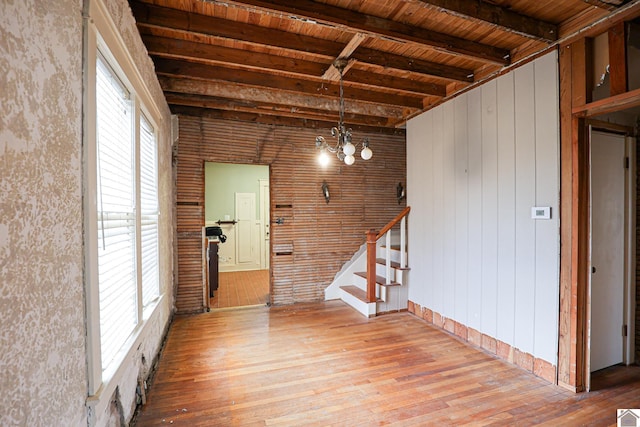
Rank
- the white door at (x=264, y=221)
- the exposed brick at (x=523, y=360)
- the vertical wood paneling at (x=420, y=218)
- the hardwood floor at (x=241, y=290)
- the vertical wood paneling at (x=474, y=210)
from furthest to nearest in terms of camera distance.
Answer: the white door at (x=264, y=221), the hardwood floor at (x=241, y=290), the vertical wood paneling at (x=420, y=218), the vertical wood paneling at (x=474, y=210), the exposed brick at (x=523, y=360)

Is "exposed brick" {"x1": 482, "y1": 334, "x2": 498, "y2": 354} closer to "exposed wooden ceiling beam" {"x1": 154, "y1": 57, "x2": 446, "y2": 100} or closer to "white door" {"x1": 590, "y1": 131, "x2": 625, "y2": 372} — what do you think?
"white door" {"x1": 590, "y1": 131, "x2": 625, "y2": 372}

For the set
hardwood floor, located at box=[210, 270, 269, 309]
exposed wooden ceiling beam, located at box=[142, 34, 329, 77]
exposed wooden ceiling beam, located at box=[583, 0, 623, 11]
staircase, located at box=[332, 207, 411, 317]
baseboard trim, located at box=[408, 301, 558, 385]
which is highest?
A: exposed wooden ceiling beam, located at box=[142, 34, 329, 77]

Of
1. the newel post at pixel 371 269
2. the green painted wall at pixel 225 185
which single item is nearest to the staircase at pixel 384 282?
the newel post at pixel 371 269

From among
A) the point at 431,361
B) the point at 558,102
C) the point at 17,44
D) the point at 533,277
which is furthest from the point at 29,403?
the point at 558,102

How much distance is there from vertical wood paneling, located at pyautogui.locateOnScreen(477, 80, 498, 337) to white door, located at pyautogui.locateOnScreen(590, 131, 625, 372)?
71cm

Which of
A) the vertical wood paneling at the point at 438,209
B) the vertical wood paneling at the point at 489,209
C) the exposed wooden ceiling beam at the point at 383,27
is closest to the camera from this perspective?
the exposed wooden ceiling beam at the point at 383,27

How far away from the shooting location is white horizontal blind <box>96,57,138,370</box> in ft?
5.08

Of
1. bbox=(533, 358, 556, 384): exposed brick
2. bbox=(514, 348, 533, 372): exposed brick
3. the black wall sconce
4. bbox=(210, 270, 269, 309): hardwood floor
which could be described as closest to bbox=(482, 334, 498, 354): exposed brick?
bbox=(514, 348, 533, 372): exposed brick

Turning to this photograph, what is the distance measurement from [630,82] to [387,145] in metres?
3.19

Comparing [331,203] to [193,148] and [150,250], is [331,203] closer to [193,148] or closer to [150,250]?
[193,148]

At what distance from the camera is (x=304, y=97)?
149 inches

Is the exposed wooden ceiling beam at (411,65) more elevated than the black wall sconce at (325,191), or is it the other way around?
the exposed wooden ceiling beam at (411,65)

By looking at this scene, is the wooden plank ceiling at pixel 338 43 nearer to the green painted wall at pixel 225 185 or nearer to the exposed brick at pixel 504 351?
the exposed brick at pixel 504 351

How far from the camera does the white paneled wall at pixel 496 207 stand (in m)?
2.49
